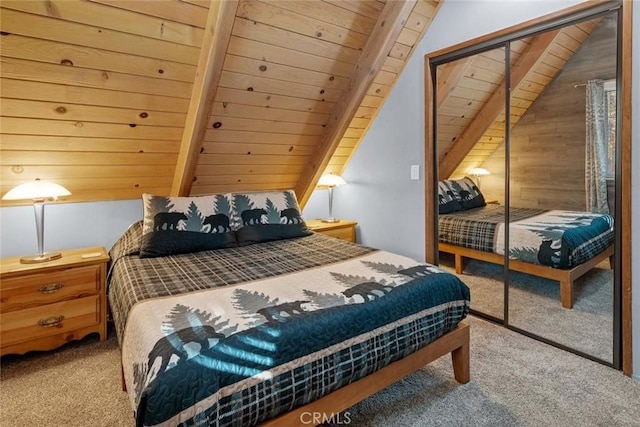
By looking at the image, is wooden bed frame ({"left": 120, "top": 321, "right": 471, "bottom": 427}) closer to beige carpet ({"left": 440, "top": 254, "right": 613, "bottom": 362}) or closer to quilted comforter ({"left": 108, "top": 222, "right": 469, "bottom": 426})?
quilted comforter ({"left": 108, "top": 222, "right": 469, "bottom": 426})

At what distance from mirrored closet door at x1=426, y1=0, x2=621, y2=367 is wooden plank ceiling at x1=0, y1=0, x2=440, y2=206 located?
25.3 inches

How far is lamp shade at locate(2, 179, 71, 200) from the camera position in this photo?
217 centimetres

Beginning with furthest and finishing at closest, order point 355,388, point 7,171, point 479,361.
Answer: point 7,171, point 479,361, point 355,388

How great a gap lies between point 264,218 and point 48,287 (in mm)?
1404

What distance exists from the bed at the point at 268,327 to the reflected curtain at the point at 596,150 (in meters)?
0.98

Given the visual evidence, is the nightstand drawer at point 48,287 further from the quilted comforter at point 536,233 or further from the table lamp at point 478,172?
the table lamp at point 478,172

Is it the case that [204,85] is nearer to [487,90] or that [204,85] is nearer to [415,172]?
[415,172]

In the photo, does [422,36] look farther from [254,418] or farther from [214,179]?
[254,418]

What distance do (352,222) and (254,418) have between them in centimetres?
256

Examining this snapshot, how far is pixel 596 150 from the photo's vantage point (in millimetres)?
2041

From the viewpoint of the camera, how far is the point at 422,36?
285 cm

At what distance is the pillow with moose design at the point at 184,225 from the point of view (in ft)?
7.66

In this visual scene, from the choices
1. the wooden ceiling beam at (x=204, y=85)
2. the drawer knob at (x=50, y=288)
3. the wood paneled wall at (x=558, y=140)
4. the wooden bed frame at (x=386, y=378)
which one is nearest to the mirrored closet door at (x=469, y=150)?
the wood paneled wall at (x=558, y=140)

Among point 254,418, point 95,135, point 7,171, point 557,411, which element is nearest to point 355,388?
point 254,418
